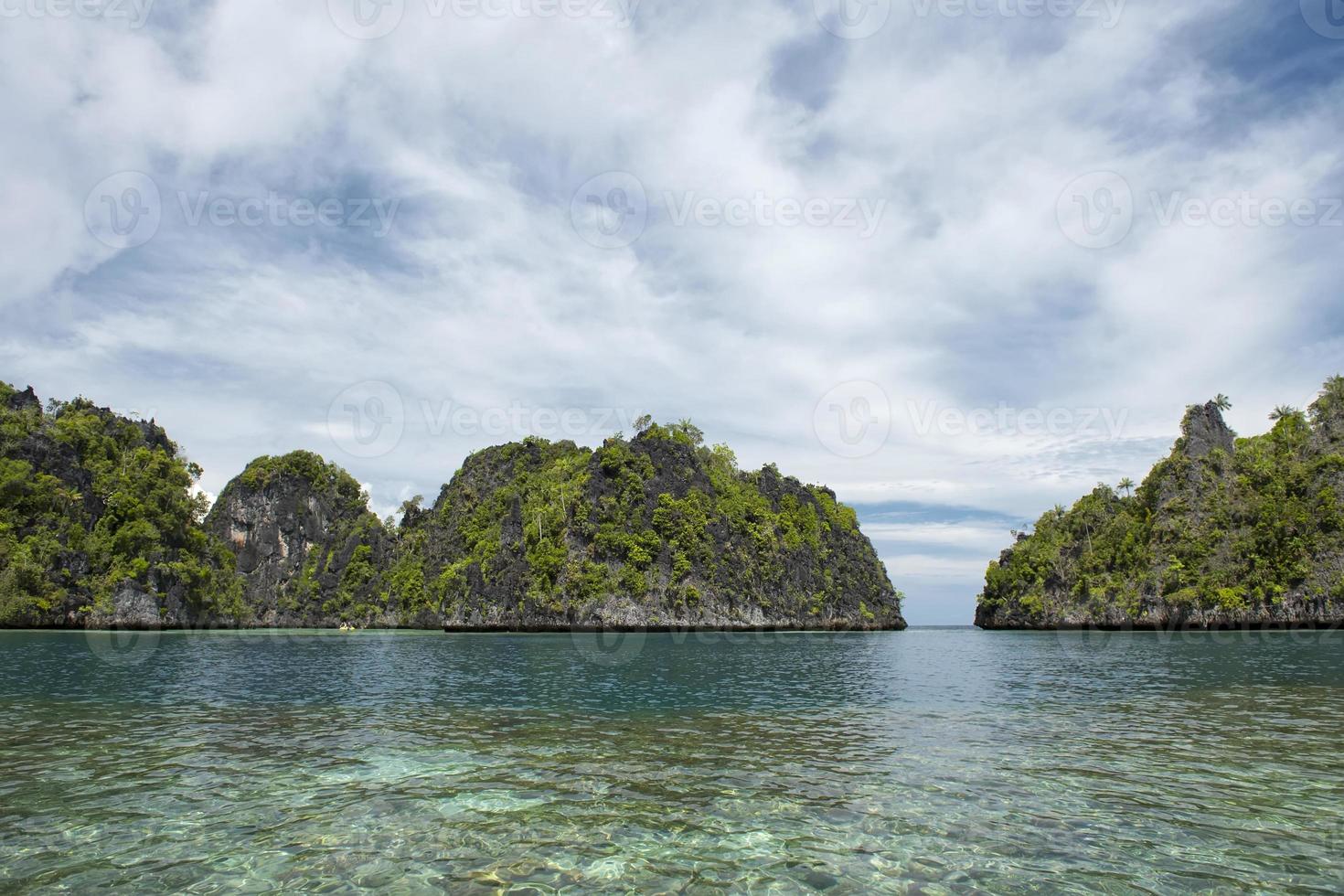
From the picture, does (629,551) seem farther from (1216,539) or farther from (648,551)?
(1216,539)

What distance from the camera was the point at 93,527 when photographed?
109438 mm

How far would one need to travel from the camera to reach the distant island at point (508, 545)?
104 m

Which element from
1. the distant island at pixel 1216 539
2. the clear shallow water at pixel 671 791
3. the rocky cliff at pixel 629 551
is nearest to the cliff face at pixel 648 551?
the rocky cliff at pixel 629 551

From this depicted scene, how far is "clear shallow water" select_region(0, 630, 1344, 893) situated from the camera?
32.4ft

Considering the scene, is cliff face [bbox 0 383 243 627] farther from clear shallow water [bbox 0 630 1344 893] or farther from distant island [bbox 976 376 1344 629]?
distant island [bbox 976 376 1344 629]

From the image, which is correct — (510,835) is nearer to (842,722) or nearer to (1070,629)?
(842,722)

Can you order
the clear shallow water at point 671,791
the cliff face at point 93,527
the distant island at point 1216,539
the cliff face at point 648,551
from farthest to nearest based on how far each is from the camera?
the cliff face at point 648,551 < the distant island at point 1216,539 < the cliff face at point 93,527 < the clear shallow water at point 671,791

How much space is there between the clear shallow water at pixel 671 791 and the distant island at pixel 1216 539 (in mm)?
91609

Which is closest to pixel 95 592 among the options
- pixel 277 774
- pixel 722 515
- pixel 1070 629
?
pixel 722 515

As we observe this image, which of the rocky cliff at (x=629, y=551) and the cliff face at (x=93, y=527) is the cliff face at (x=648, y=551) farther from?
the cliff face at (x=93, y=527)

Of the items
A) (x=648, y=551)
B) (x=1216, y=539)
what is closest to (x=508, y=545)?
(x=648, y=551)

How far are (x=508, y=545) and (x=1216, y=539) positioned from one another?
394ft

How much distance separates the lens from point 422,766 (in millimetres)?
16547

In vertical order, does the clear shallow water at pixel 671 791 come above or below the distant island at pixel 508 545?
below
